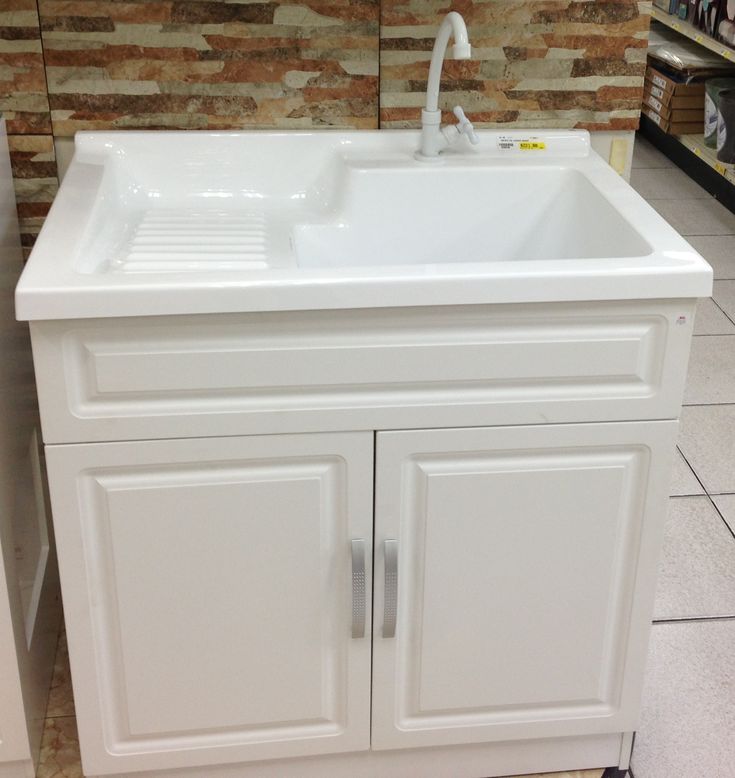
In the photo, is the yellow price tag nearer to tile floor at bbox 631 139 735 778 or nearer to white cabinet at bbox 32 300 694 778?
white cabinet at bbox 32 300 694 778

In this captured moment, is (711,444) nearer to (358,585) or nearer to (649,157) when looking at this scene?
(358,585)

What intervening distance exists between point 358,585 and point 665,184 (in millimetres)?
3815

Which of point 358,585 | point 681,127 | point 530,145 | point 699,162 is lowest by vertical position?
point 699,162

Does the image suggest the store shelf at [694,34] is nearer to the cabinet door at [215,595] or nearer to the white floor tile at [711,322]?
the white floor tile at [711,322]

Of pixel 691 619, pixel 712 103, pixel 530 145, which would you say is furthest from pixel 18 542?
pixel 712 103

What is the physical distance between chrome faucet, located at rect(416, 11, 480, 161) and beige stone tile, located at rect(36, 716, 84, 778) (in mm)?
1172

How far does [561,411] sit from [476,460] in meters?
0.14

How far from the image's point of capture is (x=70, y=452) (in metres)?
1.39

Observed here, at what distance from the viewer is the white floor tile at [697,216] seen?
4.30m

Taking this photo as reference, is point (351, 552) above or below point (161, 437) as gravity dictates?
below

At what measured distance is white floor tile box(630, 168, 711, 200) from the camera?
470cm

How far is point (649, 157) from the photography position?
17.3 feet

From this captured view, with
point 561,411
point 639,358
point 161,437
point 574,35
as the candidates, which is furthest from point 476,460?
point 574,35

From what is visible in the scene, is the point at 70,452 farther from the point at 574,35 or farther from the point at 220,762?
the point at 574,35
